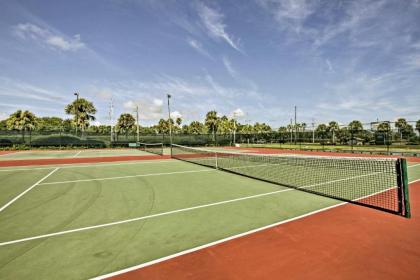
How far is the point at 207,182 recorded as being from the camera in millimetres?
10586

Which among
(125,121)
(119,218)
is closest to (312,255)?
(119,218)

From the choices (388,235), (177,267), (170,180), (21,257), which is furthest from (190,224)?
Result: (170,180)

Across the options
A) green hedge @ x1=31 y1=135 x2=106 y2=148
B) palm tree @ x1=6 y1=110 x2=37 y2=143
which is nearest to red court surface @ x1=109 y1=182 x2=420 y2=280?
green hedge @ x1=31 y1=135 x2=106 y2=148

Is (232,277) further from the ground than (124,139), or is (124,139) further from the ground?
(124,139)

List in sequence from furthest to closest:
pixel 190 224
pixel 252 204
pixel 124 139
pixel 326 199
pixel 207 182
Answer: pixel 124 139 < pixel 207 182 < pixel 326 199 < pixel 252 204 < pixel 190 224

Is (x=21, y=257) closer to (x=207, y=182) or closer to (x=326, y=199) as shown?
(x=207, y=182)

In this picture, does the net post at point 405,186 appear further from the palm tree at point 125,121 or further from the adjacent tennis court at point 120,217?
the palm tree at point 125,121

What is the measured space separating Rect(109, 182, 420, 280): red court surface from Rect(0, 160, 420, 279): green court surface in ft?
1.55

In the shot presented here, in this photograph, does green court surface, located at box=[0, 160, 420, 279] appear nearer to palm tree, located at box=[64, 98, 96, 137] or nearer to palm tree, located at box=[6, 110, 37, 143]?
palm tree, located at box=[64, 98, 96, 137]

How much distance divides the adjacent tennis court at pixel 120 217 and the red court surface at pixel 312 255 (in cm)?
46

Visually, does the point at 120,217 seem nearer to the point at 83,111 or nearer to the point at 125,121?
the point at 83,111

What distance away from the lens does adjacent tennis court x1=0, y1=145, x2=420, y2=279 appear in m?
4.05

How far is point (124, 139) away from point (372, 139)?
39312mm

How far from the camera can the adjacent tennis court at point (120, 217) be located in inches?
159
